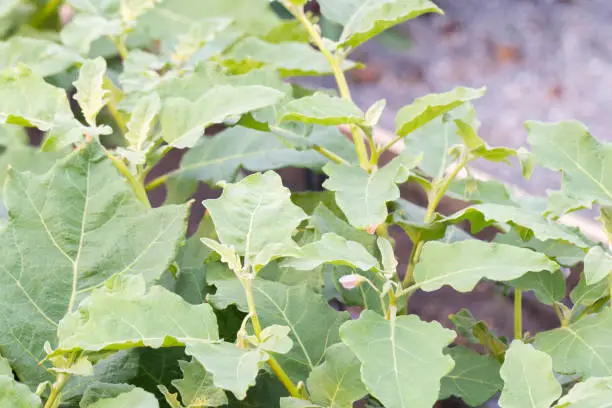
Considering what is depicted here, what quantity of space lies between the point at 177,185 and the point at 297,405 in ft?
1.12

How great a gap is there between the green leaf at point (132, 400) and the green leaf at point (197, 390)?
0.04 meters

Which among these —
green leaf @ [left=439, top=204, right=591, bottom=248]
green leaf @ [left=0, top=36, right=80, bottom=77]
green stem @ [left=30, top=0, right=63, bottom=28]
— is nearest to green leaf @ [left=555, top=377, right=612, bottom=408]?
green leaf @ [left=439, top=204, right=591, bottom=248]

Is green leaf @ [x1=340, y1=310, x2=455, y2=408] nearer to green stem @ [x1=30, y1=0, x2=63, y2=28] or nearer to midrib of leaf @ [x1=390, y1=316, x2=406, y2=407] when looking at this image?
midrib of leaf @ [x1=390, y1=316, x2=406, y2=407]

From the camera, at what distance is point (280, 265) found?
1.55ft

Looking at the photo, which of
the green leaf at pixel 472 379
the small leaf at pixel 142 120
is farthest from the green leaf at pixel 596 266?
the small leaf at pixel 142 120

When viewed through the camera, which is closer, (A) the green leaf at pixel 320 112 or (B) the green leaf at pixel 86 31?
(A) the green leaf at pixel 320 112

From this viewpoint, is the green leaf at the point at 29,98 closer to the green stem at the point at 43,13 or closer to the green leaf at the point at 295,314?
the green leaf at the point at 295,314

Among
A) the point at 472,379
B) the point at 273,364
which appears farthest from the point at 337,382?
the point at 472,379

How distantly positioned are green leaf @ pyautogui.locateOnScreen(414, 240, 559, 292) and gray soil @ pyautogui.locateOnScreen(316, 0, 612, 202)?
4.67 feet

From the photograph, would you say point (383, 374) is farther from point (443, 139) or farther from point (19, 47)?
point (19, 47)

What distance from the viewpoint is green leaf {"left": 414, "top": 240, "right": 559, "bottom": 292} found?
0.47 meters

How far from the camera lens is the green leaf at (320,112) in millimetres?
555

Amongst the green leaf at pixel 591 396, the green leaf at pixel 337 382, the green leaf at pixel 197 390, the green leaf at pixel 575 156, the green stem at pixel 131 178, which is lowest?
the green leaf at pixel 197 390

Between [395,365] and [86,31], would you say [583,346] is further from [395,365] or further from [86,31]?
[86,31]
